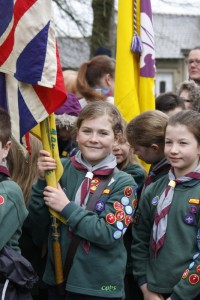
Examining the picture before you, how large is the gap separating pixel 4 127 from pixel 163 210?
1.08 m

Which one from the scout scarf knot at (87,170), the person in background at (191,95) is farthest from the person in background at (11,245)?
the person in background at (191,95)

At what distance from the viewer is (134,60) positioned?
5223 millimetres

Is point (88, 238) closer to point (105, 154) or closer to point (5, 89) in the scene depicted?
point (105, 154)

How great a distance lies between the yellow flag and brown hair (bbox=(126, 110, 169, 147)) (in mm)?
945

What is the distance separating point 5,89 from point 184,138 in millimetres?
1132

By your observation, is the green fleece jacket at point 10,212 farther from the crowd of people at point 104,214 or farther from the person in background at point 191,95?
the person in background at point 191,95

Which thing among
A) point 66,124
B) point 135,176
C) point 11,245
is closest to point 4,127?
point 11,245

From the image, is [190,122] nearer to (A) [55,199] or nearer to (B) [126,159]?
(B) [126,159]

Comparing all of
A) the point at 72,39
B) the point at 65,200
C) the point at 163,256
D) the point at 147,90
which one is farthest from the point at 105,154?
the point at 72,39

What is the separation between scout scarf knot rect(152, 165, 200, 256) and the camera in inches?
144

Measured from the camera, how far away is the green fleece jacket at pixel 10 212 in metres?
3.20

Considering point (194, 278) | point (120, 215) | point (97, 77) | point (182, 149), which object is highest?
point (97, 77)

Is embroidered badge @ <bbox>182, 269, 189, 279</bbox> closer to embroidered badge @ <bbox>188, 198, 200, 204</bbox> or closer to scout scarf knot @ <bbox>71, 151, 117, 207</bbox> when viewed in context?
embroidered badge @ <bbox>188, 198, 200, 204</bbox>

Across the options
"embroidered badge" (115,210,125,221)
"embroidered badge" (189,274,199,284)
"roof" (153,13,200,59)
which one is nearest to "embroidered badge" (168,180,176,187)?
"embroidered badge" (115,210,125,221)
